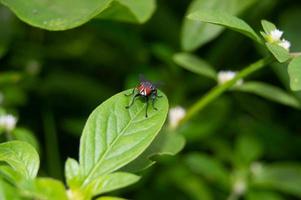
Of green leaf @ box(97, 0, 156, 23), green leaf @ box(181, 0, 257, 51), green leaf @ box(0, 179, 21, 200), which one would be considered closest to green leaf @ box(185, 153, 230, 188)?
green leaf @ box(181, 0, 257, 51)

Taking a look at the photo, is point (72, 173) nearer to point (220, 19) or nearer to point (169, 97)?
point (220, 19)

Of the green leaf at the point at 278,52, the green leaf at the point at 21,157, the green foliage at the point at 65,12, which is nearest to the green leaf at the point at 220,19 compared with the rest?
the green leaf at the point at 278,52

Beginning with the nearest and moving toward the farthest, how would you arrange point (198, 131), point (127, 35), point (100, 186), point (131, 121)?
point (100, 186) → point (131, 121) → point (198, 131) → point (127, 35)

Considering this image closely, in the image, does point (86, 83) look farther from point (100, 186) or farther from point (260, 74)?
point (100, 186)

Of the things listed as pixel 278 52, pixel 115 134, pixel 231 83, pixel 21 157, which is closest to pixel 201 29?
pixel 231 83

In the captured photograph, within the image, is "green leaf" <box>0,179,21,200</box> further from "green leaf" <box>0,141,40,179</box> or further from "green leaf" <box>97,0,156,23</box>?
"green leaf" <box>97,0,156,23</box>

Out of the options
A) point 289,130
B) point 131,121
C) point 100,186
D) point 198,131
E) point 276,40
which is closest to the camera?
point 100,186

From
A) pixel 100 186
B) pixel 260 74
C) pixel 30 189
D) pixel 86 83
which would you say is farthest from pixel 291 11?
pixel 30 189

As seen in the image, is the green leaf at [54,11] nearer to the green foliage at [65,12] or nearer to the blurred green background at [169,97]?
the green foliage at [65,12]
